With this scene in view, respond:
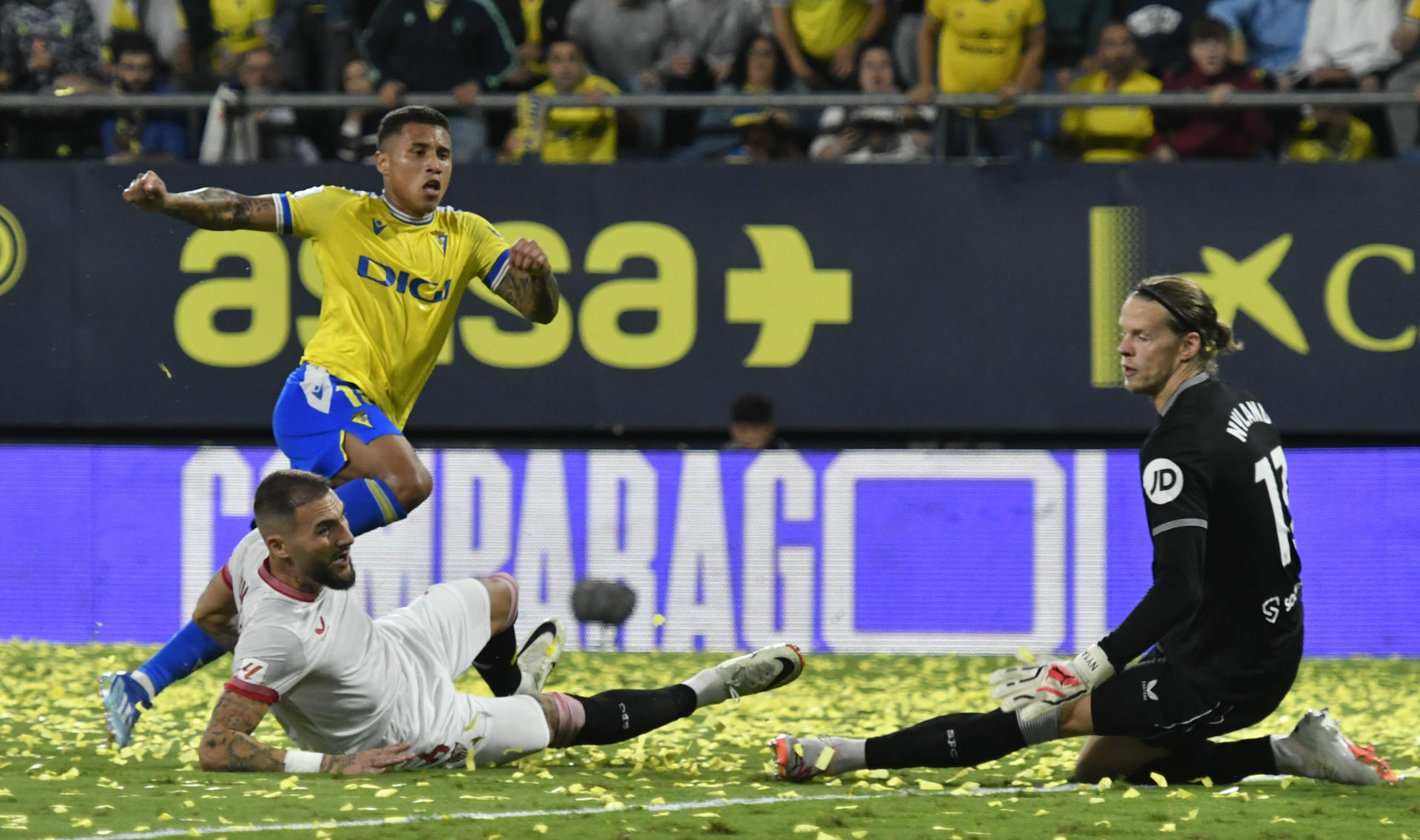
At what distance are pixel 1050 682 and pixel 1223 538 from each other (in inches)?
29.6

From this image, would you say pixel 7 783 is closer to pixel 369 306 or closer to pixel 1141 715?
pixel 369 306

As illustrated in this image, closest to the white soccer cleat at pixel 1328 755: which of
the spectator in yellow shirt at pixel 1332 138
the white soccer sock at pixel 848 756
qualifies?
the white soccer sock at pixel 848 756

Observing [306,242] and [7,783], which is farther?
[306,242]

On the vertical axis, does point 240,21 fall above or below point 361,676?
above

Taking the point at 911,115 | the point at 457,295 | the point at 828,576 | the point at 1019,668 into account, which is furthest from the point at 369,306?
the point at 911,115

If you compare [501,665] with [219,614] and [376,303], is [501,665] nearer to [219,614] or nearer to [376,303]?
[219,614]

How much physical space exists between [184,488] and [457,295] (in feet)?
14.9

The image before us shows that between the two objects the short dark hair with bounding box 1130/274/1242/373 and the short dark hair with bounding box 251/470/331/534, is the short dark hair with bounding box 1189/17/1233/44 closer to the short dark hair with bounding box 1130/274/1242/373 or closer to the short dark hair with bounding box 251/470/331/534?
the short dark hair with bounding box 1130/274/1242/373

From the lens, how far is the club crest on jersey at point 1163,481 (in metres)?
5.10

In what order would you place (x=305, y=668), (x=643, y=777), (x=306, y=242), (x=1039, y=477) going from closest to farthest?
(x=305, y=668) < (x=643, y=777) < (x=1039, y=477) < (x=306, y=242)

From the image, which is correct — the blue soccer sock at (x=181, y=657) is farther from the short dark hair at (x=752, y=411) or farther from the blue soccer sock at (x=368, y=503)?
the short dark hair at (x=752, y=411)

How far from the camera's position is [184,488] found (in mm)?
10977

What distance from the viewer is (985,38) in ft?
38.2

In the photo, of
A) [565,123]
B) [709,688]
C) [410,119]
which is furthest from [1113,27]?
[709,688]
